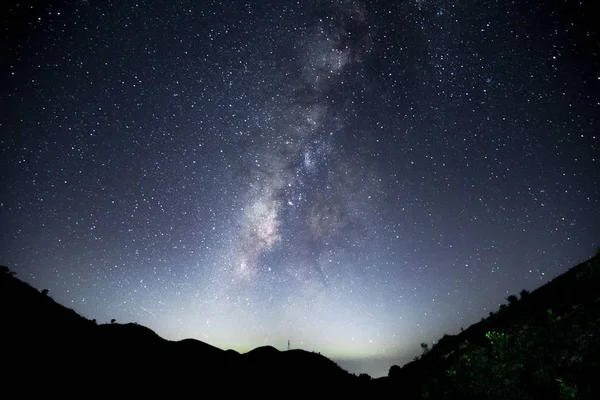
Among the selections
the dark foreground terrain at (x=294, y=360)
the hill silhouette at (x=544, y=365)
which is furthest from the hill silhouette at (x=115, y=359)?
the hill silhouette at (x=544, y=365)

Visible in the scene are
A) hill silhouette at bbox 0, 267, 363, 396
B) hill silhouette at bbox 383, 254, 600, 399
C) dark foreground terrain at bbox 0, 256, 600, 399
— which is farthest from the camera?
hill silhouette at bbox 0, 267, 363, 396

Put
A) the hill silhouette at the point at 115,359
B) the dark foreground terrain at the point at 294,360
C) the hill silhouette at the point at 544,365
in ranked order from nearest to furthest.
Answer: the hill silhouette at the point at 544,365, the dark foreground terrain at the point at 294,360, the hill silhouette at the point at 115,359

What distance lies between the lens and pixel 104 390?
1514cm

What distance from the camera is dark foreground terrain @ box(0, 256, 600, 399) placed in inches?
244

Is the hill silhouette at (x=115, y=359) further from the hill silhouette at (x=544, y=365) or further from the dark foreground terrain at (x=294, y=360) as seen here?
the hill silhouette at (x=544, y=365)

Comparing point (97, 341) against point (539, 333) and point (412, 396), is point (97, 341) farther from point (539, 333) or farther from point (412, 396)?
point (539, 333)

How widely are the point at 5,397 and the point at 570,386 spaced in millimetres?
17853

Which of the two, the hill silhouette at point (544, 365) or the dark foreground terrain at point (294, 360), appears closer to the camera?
the hill silhouette at point (544, 365)

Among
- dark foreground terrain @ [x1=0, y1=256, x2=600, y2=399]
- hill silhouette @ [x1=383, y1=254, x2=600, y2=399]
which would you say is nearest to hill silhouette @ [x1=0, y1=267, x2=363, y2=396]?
dark foreground terrain @ [x1=0, y1=256, x2=600, y2=399]

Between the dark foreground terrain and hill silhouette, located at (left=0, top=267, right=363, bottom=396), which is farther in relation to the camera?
hill silhouette, located at (left=0, top=267, right=363, bottom=396)

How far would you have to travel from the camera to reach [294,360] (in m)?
35.0

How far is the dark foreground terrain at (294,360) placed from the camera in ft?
20.3

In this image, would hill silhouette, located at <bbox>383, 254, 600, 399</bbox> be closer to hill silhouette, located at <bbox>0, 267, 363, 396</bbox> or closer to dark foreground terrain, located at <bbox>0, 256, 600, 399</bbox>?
dark foreground terrain, located at <bbox>0, 256, 600, 399</bbox>

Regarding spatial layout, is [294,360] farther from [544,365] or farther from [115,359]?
[544,365]
